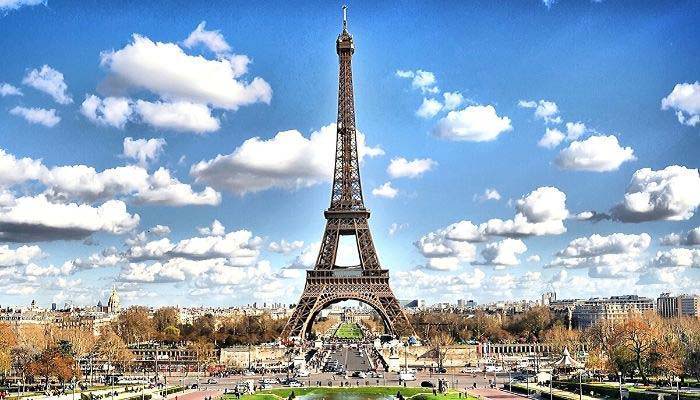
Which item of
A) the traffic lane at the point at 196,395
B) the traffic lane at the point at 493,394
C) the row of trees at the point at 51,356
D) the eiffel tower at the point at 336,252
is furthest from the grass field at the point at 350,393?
the eiffel tower at the point at 336,252

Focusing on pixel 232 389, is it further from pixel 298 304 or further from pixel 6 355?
pixel 298 304

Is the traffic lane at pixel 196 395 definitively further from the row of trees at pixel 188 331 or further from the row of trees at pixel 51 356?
the row of trees at pixel 188 331

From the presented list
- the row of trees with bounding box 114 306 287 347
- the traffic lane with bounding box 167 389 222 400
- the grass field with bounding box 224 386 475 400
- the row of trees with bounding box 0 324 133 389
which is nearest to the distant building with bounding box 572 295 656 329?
the row of trees with bounding box 114 306 287 347

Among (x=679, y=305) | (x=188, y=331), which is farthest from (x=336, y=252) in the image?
(x=679, y=305)

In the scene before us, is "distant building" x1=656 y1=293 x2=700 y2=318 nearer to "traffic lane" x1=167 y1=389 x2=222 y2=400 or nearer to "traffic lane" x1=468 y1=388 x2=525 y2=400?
"traffic lane" x1=468 y1=388 x2=525 y2=400

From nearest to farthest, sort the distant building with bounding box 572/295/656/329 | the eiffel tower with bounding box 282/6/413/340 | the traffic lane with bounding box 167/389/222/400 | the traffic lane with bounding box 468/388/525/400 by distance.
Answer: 1. the traffic lane with bounding box 468/388/525/400
2. the traffic lane with bounding box 167/389/222/400
3. the eiffel tower with bounding box 282/6/413/340
4. the distant building with bounding box 572/295/656/329

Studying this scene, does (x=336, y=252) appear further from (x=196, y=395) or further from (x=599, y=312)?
(x=599, y=312)
